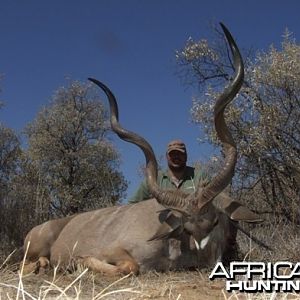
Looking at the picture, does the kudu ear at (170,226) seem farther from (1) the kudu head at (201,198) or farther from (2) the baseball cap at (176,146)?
(2) the baseball cap at (176,146)

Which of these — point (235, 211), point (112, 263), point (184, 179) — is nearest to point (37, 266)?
point (112, 263)

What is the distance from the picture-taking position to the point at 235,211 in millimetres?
5664

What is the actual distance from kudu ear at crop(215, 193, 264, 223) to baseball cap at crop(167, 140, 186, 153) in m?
1.07

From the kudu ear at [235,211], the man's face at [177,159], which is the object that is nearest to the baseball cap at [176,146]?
the man's face at [177,159]

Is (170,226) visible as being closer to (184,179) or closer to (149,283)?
(149,283)

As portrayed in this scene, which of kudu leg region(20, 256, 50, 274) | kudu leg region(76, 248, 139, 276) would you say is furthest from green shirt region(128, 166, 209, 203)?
kudu leg region(20, 256, 50, 274)

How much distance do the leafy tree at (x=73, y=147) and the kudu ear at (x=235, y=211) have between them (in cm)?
1116

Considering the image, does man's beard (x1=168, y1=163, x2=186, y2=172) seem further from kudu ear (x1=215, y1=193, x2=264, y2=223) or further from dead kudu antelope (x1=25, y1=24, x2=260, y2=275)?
kudu ear (x1=215, y1=193, x2=264, y2=223)

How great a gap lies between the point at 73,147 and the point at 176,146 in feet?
42.6

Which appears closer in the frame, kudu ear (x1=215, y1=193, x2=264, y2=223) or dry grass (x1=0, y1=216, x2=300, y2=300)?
dry grass (x1=0, y1=216, x2=300, y2=300)

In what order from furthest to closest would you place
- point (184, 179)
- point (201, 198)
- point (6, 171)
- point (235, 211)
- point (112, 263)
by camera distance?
1. point (6, 171)
2. point (184, 179)
3. point (235, 211)
4. point (112, 263)
5. point (201, 198)

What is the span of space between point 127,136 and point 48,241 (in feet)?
5.31

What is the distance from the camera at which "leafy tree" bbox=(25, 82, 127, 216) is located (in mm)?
17750

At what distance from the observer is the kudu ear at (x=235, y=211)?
18.2 ft
